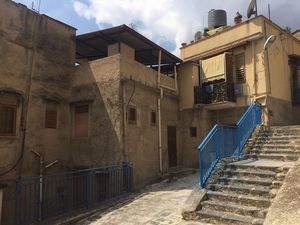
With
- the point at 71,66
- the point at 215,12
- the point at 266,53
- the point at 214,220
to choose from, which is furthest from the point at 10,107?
the point at 215,12

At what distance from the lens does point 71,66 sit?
14938mm

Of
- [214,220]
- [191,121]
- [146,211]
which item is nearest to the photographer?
[214,220]

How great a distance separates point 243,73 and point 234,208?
9.90 metres

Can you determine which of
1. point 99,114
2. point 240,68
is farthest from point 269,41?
point 99,114

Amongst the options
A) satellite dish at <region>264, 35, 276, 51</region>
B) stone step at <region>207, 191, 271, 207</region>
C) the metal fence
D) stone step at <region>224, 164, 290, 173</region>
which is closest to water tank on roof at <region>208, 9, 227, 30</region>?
satellite dish at <region>264, 35, 276, 51</region>

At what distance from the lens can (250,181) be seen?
8.11m

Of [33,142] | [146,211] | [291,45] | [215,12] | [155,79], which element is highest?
[215,12]

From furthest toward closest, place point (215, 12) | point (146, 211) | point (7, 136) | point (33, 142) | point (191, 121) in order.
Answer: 1. point (215, 12)
2. point (191, 121)
3. point (33, 142)
4. point (7, 136)
5. point (146, 211)

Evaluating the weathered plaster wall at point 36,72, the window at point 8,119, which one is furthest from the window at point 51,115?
the window at point 8,119

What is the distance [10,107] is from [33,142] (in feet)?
5.45

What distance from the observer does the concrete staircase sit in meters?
7.06

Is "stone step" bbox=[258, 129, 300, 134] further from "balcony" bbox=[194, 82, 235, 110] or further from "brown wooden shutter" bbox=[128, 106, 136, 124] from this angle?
"brown wooden shutter" bbox=[128, 106, 136, 124]

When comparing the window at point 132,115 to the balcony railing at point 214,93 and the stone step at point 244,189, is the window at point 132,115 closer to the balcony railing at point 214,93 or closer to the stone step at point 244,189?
the balcony railing at point 214,93

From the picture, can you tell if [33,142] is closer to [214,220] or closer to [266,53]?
[214,220]
